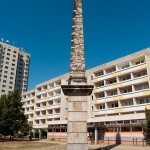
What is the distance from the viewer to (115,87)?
4903 cm

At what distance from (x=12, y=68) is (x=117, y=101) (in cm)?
8523

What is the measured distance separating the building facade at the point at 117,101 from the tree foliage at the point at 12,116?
7857mm

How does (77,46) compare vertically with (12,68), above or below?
below

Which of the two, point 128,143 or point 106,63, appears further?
point 106,63

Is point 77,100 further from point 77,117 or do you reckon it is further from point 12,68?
point 12,68

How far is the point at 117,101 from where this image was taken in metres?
48.7

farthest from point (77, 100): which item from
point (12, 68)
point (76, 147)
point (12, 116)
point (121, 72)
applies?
point (12, 68)

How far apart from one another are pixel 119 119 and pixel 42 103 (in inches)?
1608

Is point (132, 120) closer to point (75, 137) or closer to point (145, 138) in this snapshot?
point (145, 138)

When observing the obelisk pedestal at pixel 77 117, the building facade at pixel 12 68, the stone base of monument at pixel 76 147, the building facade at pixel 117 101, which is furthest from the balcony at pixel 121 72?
the building facade at pixel 12 68

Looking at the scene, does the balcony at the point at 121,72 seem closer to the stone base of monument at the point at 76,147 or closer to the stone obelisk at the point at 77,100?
the stone obelisk at the point at 77,100

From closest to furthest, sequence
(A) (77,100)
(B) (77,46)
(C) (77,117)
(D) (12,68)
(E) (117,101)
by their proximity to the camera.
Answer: (C) (77,117) → (A) (77,100) → (B) (77,46) → (E) (117,101) → (D) (12,68)

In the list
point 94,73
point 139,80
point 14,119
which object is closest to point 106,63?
point 94,73

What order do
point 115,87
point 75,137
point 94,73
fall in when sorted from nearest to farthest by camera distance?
point 75,137
point 115,87
point 94,73
